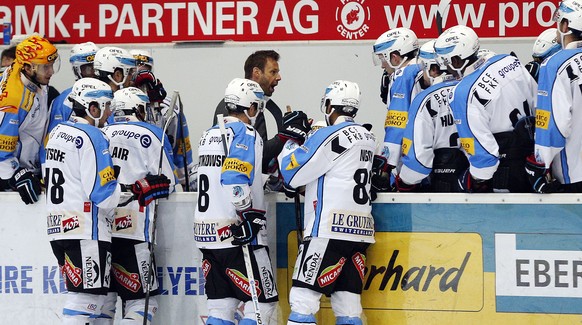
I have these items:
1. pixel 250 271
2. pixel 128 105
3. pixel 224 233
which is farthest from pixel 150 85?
pixel 250 271

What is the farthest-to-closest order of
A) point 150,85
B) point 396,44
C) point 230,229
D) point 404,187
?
point 150,85, point 396,44, point 404,187, point 230,229

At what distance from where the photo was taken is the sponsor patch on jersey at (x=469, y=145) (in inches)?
266

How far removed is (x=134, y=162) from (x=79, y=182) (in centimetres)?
47

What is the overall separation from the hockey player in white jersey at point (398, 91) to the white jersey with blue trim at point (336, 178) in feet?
2.18

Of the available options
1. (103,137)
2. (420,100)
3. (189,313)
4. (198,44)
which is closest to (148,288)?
(189,313)

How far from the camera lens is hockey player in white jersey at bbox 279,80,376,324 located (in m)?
6.64

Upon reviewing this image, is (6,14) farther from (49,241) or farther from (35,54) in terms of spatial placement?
(49,241)

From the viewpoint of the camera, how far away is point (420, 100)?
7176 mm

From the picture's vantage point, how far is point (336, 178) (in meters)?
6.66

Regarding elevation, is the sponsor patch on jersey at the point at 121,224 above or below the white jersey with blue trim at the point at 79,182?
below

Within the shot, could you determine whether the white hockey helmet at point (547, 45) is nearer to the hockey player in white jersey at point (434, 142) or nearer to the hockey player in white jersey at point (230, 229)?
the hockey player in white jersey at point (434, 142)

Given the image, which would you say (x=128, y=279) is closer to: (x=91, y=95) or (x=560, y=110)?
(x=91, y=95)

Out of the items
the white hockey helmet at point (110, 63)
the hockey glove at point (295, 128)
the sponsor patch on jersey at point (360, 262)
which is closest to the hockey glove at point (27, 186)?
the white hockey helmet at point (110, 63)

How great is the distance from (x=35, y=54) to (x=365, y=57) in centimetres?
283
